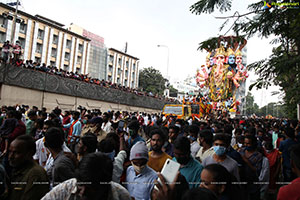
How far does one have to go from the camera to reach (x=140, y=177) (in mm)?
2588

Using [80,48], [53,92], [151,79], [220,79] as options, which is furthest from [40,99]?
[151,79]

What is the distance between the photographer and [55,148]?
306 centimetres

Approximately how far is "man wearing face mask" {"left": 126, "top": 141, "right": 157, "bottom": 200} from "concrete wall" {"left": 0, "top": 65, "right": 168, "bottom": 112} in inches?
625

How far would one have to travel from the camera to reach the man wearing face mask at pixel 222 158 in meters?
3.04

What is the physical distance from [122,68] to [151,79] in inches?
306

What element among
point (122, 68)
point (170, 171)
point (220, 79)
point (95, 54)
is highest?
point (95, 54)

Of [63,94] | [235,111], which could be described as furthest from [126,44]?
[63,94]

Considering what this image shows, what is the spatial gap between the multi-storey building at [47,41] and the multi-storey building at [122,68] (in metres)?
7.29

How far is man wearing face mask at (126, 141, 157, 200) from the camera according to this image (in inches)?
98.6

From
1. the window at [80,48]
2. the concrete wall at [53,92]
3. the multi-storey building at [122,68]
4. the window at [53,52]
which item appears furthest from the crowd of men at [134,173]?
the multi-storey building at [122,68]

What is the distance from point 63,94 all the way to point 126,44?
129ft

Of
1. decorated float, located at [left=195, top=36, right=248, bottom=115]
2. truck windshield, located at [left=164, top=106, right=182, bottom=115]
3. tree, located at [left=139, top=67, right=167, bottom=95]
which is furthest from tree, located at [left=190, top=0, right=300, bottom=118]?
tree, located at [left=139, top=67, right=167, bottom=95]

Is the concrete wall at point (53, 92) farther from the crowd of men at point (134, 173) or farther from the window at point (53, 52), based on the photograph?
the window at point (53, 52)

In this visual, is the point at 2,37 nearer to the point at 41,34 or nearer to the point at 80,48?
the point at 41,34
